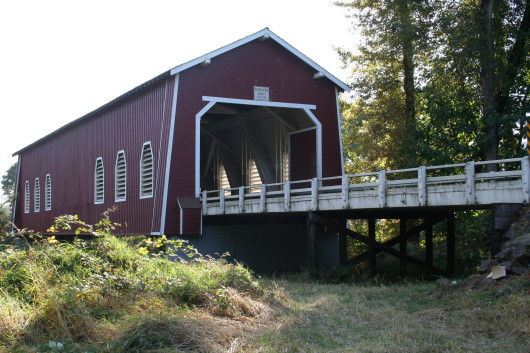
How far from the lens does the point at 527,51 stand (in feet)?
70.7

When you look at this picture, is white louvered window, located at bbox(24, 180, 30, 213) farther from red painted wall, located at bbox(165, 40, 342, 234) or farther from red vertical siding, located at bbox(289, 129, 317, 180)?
red vertical siding, located at bbox(289, 129, 317, 180)

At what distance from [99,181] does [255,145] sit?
6.85m

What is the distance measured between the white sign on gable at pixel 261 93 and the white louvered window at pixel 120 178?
241 inches

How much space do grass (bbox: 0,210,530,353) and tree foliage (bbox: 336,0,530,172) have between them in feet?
35.4

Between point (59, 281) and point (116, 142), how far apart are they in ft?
48.5

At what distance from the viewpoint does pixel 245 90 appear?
20562 millimetres

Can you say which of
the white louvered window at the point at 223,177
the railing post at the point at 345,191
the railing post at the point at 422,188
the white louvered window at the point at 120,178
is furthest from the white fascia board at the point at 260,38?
the railing post at the point at 422,188

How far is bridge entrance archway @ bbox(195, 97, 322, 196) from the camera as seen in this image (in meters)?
21.5

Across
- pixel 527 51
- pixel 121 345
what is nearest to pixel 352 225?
pixel 527 51

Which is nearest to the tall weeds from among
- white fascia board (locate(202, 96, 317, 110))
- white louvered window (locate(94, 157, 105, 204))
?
white fascia board (locate(202, 96, 317, 110))

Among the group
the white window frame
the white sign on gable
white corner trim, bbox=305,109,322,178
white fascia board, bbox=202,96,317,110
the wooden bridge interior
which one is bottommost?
the wooden bridge interior

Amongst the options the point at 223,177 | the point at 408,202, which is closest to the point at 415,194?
the point at 408,202

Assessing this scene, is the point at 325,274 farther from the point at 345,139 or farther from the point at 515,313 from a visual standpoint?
the point at 345,139

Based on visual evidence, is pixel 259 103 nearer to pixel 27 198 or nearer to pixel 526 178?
pixel 526 178
